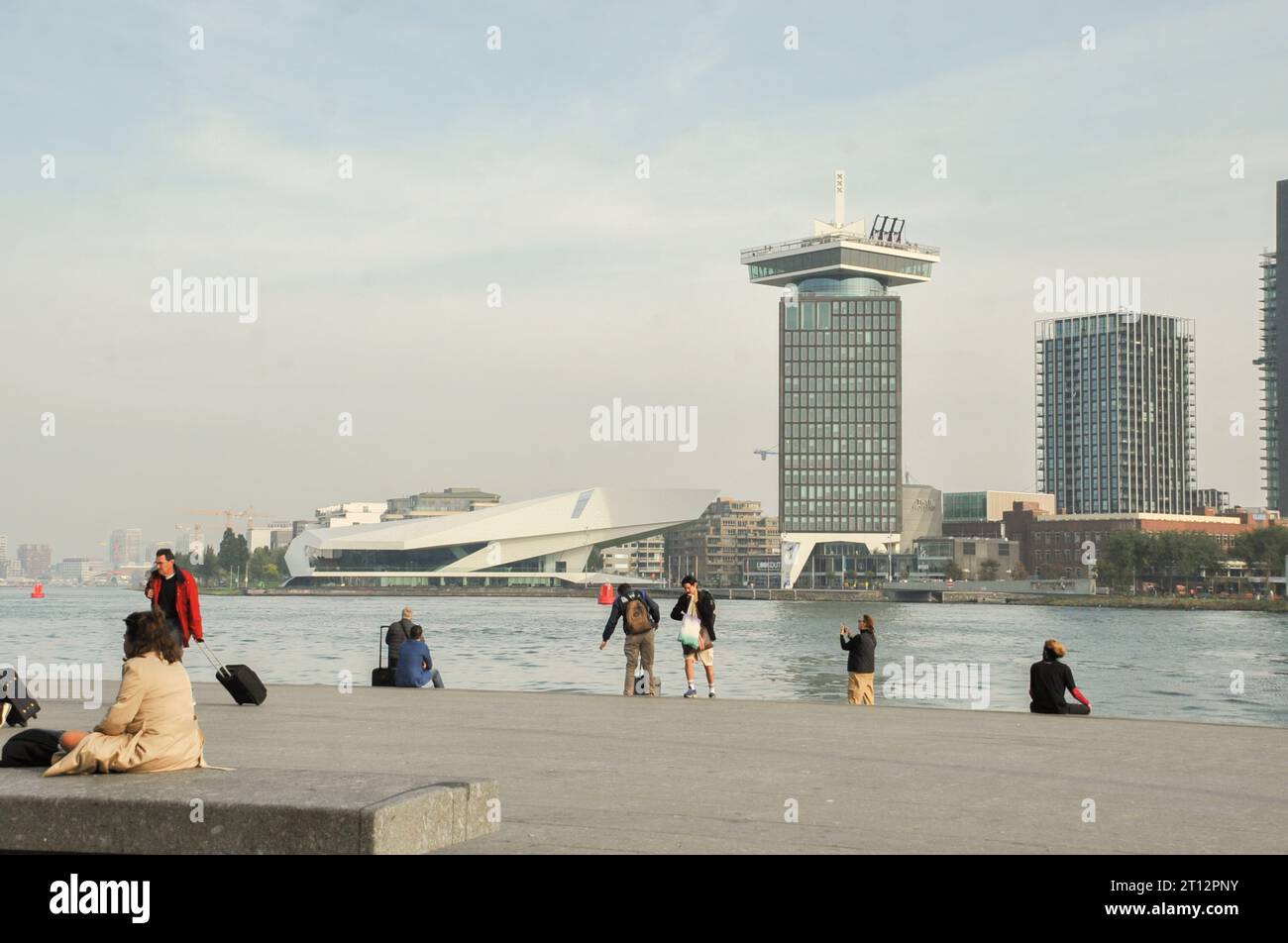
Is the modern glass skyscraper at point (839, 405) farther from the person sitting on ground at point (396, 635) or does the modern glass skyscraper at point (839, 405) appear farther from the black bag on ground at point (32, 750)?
the black bag on ground at point (32, 750)

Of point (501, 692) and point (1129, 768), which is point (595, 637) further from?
point (1129, 768)

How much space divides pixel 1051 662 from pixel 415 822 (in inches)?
373

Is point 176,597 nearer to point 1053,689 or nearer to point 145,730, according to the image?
point 145,730

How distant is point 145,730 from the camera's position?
21.7 feet


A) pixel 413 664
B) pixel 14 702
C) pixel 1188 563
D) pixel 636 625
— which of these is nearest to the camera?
pixel 14 702

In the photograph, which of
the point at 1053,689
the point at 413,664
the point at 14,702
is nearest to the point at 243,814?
the point at 14,702

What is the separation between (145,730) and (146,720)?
0.15 ft

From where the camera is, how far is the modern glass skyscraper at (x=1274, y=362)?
17975 cm

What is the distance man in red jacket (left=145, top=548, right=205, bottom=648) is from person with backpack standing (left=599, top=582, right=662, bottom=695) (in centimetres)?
462

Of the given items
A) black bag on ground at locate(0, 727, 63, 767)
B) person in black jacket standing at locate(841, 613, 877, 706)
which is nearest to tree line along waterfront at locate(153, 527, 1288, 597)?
person in black jacket standing at locate(841, 613, 877, 706)

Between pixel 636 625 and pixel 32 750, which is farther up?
pixel 636 625

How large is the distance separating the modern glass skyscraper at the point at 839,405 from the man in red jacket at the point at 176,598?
147 metres

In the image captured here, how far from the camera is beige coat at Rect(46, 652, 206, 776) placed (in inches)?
255
